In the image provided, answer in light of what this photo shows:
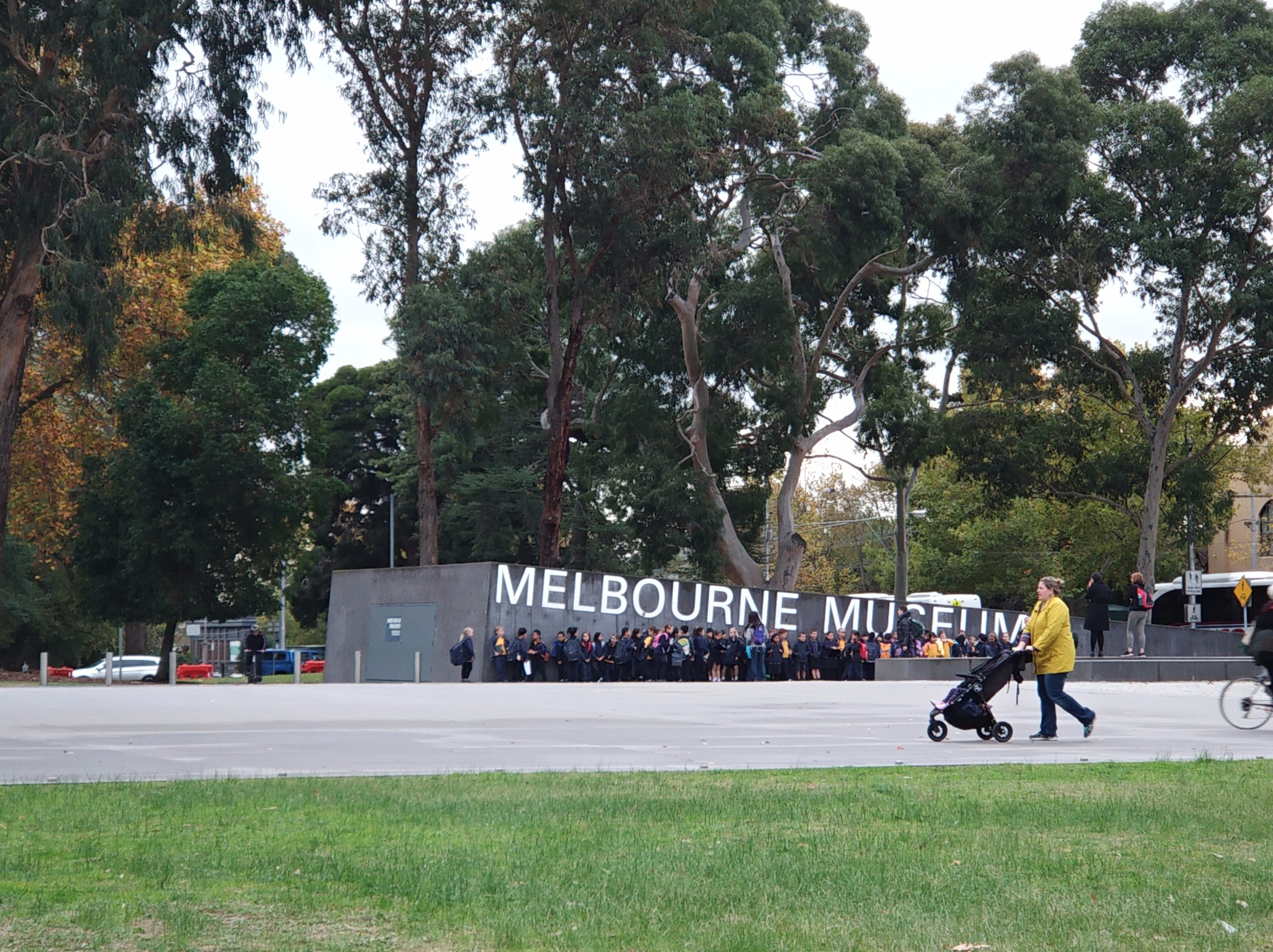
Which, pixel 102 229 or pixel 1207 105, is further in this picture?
pixel 1207 105

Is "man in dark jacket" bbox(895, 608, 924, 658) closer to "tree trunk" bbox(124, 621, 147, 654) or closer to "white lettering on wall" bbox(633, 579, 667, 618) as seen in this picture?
"white lettering on wall" bbox(633, 579, 667, 618)

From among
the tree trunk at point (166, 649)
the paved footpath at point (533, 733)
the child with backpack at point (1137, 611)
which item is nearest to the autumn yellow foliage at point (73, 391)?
the tree trunk at point (166, 649)

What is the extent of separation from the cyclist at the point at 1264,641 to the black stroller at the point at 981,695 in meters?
2.90

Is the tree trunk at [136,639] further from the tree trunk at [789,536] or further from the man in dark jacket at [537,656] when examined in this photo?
the man in dark jacket at [537,656]

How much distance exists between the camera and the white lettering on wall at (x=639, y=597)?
128ft

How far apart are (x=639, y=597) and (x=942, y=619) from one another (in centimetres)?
1208

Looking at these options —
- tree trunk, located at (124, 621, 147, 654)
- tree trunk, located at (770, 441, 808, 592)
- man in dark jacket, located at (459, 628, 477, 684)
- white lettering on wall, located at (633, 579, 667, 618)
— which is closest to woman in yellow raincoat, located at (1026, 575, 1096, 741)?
man in dark jacket, located at (459, 628, 477, 684)

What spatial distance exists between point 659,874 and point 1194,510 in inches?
1899

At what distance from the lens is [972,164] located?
42562 millimetres

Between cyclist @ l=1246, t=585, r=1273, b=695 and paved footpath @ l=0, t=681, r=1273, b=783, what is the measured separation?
788 millimetres

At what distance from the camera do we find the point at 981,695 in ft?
47.6

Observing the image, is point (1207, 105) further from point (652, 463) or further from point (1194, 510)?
point (652, 463)

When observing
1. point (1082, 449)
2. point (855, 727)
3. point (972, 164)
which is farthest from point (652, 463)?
point (855, 727)

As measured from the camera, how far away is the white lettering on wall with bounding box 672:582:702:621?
3972 centimetres
